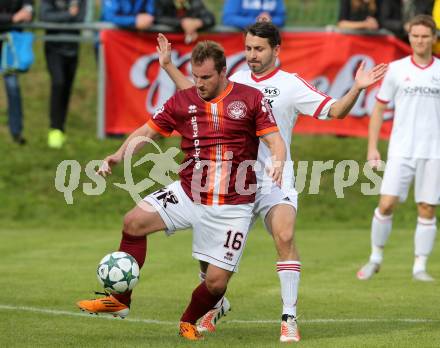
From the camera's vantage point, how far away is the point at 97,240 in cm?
1523

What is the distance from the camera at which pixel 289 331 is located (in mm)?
8617

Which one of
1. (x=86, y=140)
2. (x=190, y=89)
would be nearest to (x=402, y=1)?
(x=86, y=140)

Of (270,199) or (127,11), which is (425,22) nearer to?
(270,199)

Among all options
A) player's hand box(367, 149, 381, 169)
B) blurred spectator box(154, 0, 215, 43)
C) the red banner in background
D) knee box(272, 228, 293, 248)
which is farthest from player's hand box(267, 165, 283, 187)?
blurred spectator box(154, 0, 215, 43)

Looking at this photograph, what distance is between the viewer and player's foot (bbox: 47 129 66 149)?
17.8 m

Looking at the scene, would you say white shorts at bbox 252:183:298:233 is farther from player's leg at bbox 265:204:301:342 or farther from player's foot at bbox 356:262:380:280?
player's foot at bbox 356:262:380:280

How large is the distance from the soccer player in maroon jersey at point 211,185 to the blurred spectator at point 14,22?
888 centimetres

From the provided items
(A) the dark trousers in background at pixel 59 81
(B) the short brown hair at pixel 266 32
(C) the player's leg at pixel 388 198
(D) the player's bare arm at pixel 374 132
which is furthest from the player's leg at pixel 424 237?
(A) the dark trousers in background at pixel 59 81

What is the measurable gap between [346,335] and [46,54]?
401 inches

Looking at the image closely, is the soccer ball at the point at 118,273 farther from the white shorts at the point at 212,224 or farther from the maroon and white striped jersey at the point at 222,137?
the maroon and white striped jersey at the point at 222,137

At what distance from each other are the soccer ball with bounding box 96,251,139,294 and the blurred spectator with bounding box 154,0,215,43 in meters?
9.19

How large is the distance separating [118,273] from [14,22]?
9.67m

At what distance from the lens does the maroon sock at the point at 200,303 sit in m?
8.84

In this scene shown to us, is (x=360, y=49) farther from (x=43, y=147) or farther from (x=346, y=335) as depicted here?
(x=346, y=335)
